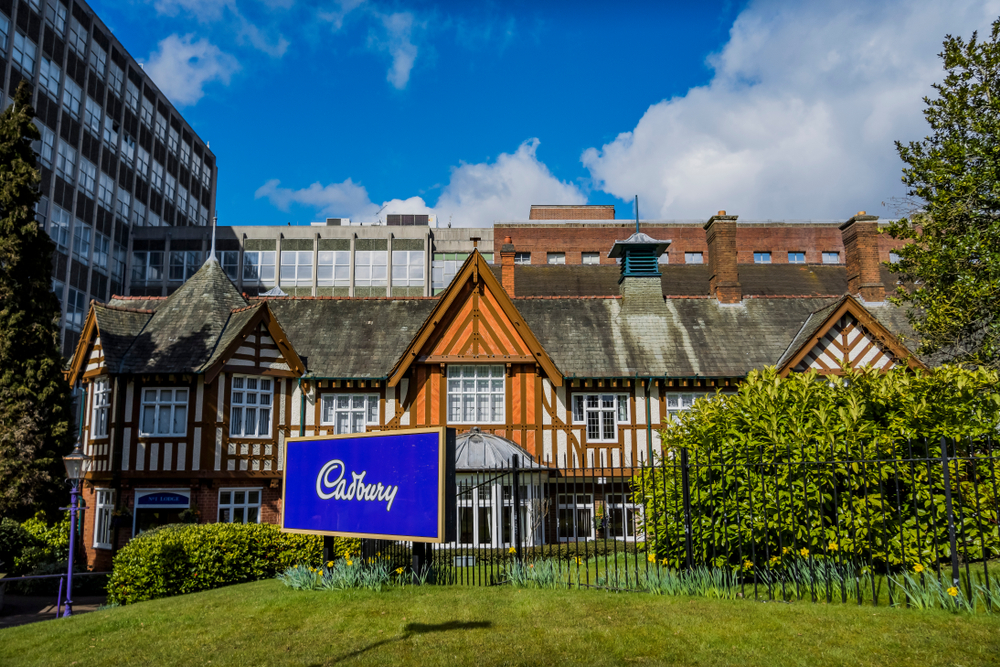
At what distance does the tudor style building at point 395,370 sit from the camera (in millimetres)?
21734

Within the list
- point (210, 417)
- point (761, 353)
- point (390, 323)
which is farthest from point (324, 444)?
point (761, 353)

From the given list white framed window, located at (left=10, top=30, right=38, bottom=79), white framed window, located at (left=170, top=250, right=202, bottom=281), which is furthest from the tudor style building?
white framed window, located at (left=170, top=250, right=202, bottom=281)

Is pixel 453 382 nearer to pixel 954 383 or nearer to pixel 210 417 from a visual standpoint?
pixel 210 417

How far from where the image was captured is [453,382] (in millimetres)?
23719

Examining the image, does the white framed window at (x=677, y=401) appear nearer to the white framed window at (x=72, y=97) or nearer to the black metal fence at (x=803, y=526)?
the black metal fence at (x=803, y=526)

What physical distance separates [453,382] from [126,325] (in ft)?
35.4

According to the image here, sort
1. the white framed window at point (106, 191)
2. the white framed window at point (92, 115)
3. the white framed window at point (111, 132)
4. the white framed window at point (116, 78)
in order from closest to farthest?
the white framed window at point (92, 115) → the white framed window at point (106, 191) → the white framed window at point (111, 132) → the white framed window at point (116, 78)

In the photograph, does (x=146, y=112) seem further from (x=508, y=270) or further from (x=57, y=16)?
(x=508, y=270)

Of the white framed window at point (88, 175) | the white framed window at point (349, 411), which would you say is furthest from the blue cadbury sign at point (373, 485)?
the white framed window at point (88, 175)

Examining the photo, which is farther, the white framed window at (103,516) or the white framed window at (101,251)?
the white framed window at (101,251)

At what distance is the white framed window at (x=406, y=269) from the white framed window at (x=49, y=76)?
24.3m

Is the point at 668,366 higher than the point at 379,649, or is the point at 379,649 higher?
the point at 668,366

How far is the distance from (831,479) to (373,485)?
7077mm

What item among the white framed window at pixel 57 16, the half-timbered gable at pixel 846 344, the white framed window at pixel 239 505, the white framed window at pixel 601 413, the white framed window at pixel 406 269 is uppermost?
the white framed window at pixel 57 16
